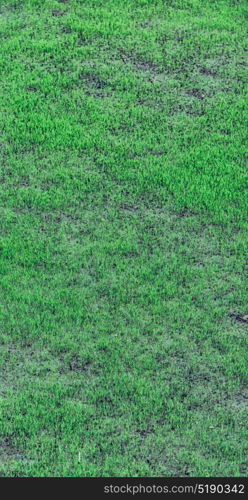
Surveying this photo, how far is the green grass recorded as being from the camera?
616 centimetres

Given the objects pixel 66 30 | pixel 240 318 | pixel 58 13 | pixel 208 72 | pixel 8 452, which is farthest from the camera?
pixel 58 13

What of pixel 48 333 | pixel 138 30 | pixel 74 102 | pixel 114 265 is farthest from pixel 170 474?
pixel 138 30

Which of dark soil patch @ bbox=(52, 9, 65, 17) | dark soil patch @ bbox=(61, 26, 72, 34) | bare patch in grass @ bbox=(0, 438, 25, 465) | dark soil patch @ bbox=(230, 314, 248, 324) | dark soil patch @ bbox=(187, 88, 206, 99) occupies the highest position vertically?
dark soil patch @ bbox=(52, 9, 65, 17)

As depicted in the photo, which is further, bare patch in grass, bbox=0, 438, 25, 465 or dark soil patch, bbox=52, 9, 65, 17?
dark soil patch, bbox=52, 9, 65, 17

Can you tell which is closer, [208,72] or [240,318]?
[240,318]

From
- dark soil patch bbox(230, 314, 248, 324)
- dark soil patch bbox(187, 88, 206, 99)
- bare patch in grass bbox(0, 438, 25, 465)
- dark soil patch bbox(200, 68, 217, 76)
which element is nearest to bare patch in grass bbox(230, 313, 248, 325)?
dark soil patch bbox(230, 314, 248, 324)

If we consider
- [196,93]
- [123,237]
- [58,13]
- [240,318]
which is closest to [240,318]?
[240,318]

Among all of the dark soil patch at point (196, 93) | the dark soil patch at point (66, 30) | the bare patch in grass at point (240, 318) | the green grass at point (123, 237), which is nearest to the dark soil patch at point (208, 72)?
Answer: the green grass at point (123, 237)

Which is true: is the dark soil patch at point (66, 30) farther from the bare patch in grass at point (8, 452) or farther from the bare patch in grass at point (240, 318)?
the bare patch in grass at point (8, 452)

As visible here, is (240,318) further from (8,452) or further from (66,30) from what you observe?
(66,30)

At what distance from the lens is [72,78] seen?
870 centimetres

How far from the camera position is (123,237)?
7.38 m

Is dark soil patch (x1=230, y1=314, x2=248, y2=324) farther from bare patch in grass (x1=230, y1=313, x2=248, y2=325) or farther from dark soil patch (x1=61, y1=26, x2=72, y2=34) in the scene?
dark soil patch (x1=61, y1=26, x2=72, y2=34)
